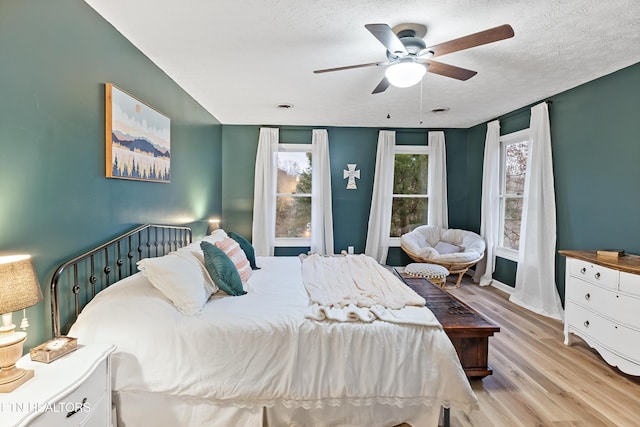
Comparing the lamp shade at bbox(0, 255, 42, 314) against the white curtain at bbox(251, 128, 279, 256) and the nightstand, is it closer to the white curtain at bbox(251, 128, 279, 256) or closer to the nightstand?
the nightstand

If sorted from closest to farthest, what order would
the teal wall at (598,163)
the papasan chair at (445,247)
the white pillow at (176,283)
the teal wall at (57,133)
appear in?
the teal wall at (57,133) < the white pillow at (176,283) < the teal wall at (598,163) < the papasan chair at (445,247)

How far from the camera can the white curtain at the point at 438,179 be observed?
18.2 ft

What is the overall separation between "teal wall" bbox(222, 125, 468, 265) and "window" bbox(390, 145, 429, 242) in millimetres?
290

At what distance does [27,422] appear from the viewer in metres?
1.06

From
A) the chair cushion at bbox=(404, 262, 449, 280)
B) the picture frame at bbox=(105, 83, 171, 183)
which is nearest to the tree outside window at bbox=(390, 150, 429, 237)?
the chair cushion at bbox=(404, 262, 449, 280)

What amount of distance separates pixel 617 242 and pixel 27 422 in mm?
4382

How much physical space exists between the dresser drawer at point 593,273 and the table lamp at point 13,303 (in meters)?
3.69

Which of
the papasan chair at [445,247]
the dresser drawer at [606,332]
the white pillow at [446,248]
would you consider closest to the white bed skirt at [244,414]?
the dresser drawer at [606,332]

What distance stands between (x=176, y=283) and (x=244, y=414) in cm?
86

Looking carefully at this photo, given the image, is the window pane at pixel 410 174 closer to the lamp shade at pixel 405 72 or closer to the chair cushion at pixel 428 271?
the chair cushion at pixel 428 271

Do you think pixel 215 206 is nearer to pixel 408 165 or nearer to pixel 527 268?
pixel 408 165

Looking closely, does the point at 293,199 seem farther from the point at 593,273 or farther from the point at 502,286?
the point at 593,273

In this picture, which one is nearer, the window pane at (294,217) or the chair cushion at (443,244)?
the chair cushion at (443,244)

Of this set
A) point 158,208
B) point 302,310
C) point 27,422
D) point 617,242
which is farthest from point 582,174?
point 27,422
